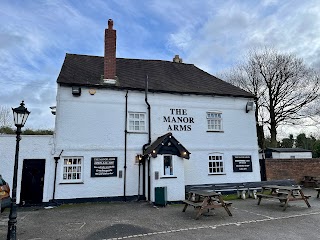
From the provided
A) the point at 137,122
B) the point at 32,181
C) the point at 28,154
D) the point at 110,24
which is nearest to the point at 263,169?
the point at 137,122

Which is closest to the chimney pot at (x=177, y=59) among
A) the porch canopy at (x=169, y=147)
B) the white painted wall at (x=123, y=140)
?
the white painted wall at (x=123, y=140)

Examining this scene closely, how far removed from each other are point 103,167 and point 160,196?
3.92m

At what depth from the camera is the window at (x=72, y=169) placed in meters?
13.8

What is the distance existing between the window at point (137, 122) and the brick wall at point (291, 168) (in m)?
9.95

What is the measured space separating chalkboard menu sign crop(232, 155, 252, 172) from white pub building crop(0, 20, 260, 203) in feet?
0.22

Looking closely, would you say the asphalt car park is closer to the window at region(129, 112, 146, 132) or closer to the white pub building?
the white pub building

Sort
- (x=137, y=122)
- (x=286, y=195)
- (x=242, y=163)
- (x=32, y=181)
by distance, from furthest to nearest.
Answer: (x=242, y=163)
(x=137, y=122)
(x=32, y=181)
(x=286, y=195)

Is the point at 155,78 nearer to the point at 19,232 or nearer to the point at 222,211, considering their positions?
the point at 222,211

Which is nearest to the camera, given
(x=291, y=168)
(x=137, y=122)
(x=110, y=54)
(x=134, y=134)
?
(x=134, y=134)

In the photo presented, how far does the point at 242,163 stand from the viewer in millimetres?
16812

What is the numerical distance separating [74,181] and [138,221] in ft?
19.6

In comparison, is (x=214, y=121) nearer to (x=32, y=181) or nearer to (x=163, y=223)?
(x=163, y=223)

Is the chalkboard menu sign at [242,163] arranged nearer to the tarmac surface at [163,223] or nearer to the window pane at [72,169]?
the tarmac surface at [163,223]

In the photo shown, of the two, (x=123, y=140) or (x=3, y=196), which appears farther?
(x=123, y=140)
